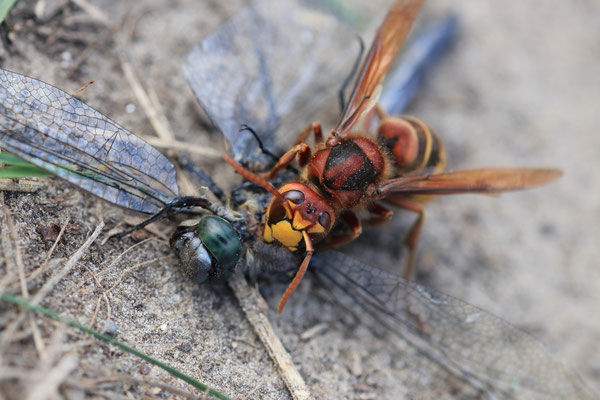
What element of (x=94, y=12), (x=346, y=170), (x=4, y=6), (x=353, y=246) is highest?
(x=94, y=12)

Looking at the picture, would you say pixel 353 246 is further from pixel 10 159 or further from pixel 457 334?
pixel 10 159

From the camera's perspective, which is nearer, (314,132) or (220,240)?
(220,240)

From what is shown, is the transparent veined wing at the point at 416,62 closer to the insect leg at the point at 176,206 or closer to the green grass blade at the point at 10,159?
the insect leg at the point at 176,206

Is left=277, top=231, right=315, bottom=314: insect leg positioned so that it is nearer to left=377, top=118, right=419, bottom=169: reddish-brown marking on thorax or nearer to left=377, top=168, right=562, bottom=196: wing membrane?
left=377, top=168, right=562, bottom=196: wing membrane

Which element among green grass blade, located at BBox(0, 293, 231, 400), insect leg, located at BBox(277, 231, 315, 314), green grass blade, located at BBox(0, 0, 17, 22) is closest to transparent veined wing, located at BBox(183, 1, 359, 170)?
insect leg, located at BBox(277, 231, 315, 314)

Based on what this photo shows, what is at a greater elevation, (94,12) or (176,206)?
(94,12)

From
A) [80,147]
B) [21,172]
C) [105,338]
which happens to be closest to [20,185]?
[21,172]

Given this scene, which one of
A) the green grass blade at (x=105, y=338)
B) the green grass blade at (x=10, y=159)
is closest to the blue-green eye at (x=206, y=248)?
the green grass blade at (x=105, y=338)
